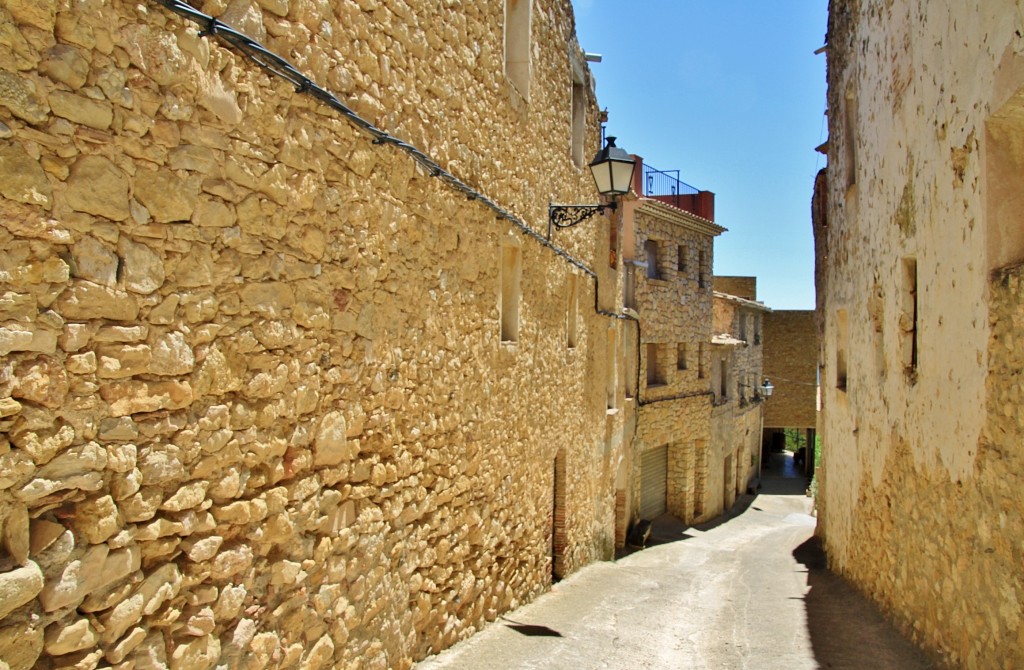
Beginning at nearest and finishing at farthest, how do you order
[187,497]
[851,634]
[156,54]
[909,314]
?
[156,54]
[187,497]
[909,314]
[851,634]

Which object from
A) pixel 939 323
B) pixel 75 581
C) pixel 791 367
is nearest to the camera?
pixel 75 581

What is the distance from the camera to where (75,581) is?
2.21 metres

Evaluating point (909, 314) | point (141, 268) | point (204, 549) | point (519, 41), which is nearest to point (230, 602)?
point (204, 549)

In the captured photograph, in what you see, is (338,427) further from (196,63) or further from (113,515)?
(196,63)

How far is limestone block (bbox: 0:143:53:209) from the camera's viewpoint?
202cm

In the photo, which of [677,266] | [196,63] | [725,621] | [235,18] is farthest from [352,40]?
[677,266]

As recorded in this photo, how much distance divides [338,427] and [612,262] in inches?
342

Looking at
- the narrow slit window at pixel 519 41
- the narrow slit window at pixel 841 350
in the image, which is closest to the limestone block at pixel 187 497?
the narrow slit window at pixel 519 41

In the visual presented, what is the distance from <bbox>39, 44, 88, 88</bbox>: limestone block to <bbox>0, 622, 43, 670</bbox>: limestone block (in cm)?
161

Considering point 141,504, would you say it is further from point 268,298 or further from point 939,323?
point 939,323

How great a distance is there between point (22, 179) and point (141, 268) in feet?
1.55

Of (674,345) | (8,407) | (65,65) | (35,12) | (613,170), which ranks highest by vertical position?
(613,170)

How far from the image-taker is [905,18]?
20.0 feet

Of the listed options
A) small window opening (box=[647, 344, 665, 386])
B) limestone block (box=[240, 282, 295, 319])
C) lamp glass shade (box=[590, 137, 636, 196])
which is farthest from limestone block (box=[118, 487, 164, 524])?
small window opening (box=[647, 344, 665, 386])
